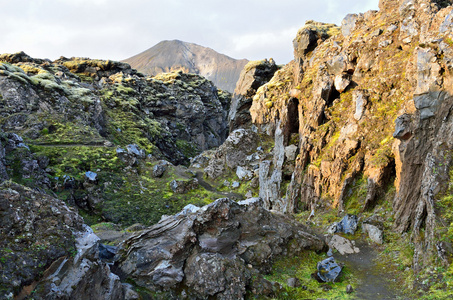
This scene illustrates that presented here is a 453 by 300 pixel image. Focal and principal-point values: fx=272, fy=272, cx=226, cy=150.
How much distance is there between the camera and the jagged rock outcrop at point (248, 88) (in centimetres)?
7394

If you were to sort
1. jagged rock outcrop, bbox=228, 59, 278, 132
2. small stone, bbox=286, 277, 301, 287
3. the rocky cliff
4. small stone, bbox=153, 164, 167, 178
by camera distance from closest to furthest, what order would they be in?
small stone, bbox=286, 277, 301, 287, the rocky cliff, small stone, bbox=153, 164, 167, 178, jagged rock outcrop, bbox=228, 59, 278, 132

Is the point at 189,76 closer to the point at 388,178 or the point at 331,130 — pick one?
the point at 331,130

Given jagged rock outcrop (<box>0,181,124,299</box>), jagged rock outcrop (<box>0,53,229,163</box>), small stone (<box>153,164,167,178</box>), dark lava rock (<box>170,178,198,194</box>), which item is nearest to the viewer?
jagged rock outcrop (<box>0,181,124,299</box>)

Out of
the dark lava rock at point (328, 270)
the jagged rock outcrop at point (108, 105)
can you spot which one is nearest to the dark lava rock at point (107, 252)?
the dark lava rock at point (328, 270)

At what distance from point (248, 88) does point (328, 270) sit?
6265cm

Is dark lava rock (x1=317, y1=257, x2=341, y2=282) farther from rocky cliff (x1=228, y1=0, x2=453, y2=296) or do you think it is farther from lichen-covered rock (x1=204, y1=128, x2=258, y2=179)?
lichen-covered rock (x1=204, y1=128, x2=258, y2=179)

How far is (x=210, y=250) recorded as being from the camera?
15.6 meters

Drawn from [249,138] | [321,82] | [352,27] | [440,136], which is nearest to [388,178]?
[440,136]

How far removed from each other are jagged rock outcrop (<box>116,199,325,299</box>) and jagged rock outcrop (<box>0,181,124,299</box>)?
104 inches

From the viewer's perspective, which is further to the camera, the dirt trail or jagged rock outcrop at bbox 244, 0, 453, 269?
jagged rock outcrop at bbox 244, 0, 453, 269

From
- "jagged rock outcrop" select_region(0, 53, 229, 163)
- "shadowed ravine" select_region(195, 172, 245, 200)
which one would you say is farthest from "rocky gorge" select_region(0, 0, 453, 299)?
"shadowed ravine" select_region(195, 172, 245, 200)

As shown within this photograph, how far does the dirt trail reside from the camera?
14141 millimetres

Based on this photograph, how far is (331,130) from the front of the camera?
32.2 m

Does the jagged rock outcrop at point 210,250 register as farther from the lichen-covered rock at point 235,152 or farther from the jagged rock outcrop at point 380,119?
the lichen-covered rock at point 235,152
